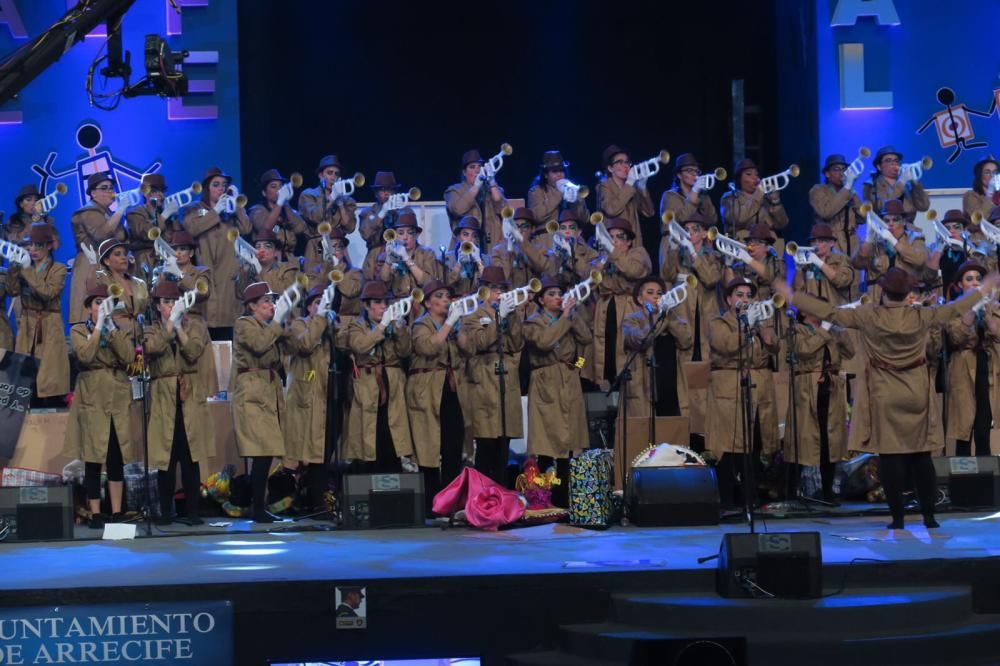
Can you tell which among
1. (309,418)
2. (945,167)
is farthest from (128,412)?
(945,167)

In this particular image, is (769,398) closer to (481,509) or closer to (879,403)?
(879,403)

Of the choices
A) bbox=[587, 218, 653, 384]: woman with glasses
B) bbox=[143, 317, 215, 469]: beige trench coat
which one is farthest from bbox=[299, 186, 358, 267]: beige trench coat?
bbox=[143, 317, 215, 469]: beige trench coat

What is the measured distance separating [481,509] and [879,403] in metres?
2.75

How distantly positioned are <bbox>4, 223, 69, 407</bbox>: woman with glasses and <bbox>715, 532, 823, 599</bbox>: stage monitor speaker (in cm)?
626

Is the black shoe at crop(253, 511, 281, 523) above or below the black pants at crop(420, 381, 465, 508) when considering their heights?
below

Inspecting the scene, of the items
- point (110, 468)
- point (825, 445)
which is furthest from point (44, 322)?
point (825, 445)

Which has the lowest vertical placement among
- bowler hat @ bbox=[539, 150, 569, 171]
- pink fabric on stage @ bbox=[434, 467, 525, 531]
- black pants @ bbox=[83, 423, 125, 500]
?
pink fabric on stage @ bbox=[434, 467, 525, 531]

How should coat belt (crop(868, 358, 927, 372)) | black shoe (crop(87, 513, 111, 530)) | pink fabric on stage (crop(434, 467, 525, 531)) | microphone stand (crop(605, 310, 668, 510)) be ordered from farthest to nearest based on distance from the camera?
microphone stand (crop(605, 310, 668, 510)) < black shoe (crop(87, 513, 111, 530)) < pink fabric on stage (crop(434, 467, 525, 531)) < coat belt (crop(868, 358, 927, 372))

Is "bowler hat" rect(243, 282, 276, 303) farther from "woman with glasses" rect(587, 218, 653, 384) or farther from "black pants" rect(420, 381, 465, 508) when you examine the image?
"woman with glasses" rect(587, 218, 653, 384)

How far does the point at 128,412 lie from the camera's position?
1052 cm

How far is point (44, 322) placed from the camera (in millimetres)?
11828

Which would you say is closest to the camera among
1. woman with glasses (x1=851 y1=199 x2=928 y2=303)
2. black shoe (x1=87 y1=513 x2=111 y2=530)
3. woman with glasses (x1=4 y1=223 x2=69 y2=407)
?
black shoe (x1=87 y1=513 x2=111 y2=530)

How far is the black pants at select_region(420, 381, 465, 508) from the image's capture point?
35.8 feet

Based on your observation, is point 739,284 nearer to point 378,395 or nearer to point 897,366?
point 897,366
